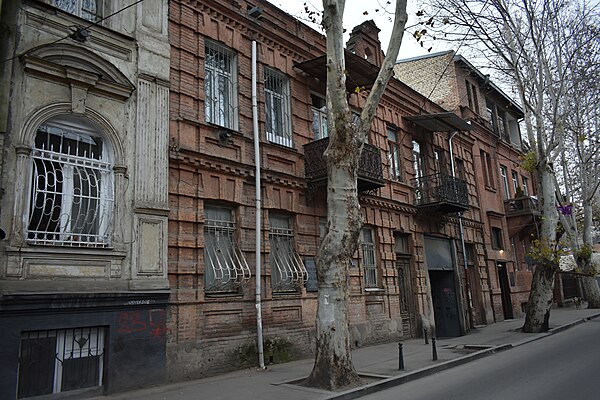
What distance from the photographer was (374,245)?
15.9m

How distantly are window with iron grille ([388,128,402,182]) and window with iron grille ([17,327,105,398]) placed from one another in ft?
40.7

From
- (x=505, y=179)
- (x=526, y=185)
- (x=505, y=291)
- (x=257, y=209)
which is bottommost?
(x=505, y=291)

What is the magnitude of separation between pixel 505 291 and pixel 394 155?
36.9ft

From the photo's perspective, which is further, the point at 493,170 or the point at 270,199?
the point at 493,170

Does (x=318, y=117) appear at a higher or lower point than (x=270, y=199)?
higher

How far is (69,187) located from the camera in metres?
8.53

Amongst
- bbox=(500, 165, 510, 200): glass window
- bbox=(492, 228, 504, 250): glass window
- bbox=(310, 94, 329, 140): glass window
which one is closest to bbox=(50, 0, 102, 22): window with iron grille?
bbox=(310, 94, 329, 140): glass window

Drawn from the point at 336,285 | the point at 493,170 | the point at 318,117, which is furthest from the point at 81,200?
the point at 493,170

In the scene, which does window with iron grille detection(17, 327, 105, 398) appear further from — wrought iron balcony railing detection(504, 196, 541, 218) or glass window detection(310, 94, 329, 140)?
wrought iron balcony railing detection(504, 196, 541, 218)

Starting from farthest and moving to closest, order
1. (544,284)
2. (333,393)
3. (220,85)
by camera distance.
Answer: (544,284) → (220,85) → (333,393)

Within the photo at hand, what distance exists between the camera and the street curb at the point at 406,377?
25.4ft

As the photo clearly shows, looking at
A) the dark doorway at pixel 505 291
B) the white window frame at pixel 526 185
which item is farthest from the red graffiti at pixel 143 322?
the white window frame at pixel 526 185

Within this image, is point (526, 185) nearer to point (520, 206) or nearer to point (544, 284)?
point (520, 206)

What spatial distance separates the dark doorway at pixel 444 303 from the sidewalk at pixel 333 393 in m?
3.61
